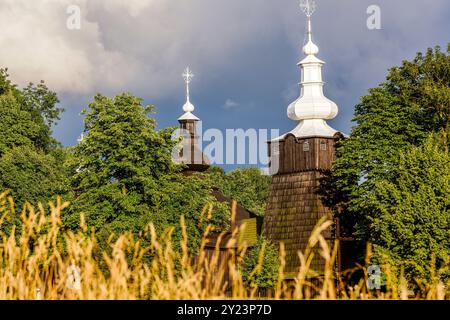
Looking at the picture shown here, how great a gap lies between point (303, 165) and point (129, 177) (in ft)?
70.5

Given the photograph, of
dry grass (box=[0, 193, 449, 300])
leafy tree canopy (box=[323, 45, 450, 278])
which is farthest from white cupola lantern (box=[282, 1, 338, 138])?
dry grass (box=[0, 193, 449, 300])

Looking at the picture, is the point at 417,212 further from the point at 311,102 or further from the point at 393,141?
the point at 311,102

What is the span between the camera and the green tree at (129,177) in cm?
5325

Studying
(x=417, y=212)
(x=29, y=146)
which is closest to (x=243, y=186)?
(x=29, y=146)

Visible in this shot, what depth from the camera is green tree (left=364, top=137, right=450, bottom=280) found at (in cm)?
4606

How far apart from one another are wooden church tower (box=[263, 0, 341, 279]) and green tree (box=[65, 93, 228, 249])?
1256 centimetres

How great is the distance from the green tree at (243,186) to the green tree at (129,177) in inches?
1815
